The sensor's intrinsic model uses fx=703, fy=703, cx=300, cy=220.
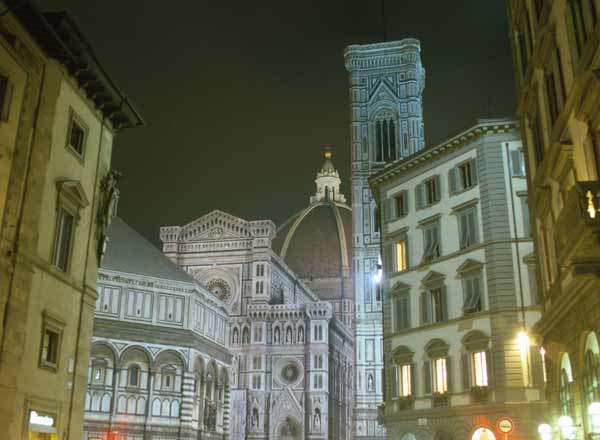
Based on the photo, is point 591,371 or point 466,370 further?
point 466,370

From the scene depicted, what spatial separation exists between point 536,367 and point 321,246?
3288 inches

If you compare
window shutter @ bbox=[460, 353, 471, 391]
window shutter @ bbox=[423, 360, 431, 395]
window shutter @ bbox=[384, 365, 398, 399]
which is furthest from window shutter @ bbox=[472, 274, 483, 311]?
window shutter @ bbox=[384, 365, 398, 399]

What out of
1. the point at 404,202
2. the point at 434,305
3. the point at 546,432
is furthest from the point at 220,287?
the point at 546,432

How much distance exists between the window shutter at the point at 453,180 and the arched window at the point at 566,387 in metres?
15.9

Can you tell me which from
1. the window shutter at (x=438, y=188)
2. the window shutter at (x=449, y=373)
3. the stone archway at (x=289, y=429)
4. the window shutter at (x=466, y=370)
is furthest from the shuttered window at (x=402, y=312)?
the stone archway at (x=289, y=429)

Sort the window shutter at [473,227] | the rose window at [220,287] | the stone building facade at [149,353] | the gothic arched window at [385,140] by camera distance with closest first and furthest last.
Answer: the window shutter at [473,227], the stone building facade at [149,353], the rose window at [220,287], the gothic arched window at [385,140]

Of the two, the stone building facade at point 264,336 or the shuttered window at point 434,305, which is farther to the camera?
the stone building facade at point 264,336

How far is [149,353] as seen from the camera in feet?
161

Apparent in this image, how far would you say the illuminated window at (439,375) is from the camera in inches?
1217

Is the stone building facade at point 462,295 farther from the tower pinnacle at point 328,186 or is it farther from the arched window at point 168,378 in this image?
the tower pinnacle at point 328,186

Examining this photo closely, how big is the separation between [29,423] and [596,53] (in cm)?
1514

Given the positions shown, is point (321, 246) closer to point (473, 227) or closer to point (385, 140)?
point (385, 140)

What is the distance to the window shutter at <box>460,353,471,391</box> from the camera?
97.4 feet

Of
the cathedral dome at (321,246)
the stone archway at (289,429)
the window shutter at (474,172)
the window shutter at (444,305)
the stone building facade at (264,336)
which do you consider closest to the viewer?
the window shutter at (444,305)
